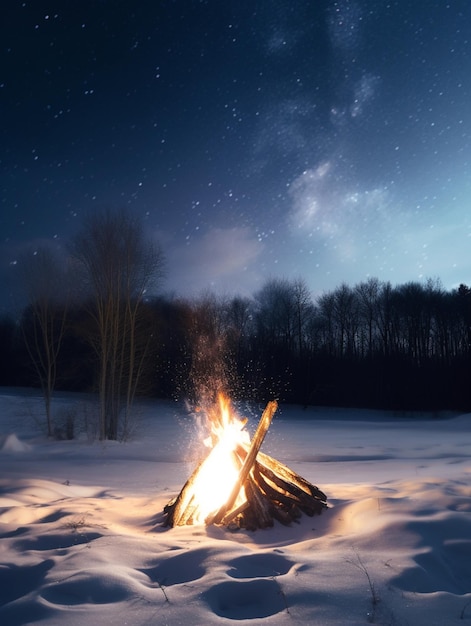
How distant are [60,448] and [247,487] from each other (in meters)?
13.9

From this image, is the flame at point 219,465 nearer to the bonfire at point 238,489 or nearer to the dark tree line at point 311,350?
the bonfire at point 238,489

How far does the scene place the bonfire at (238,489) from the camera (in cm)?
574

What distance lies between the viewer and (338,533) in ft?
17.1

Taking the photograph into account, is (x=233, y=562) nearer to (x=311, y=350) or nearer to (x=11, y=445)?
(x=11, y=445)

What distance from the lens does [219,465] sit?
6.74 meters

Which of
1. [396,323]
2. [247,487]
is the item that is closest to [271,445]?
[247,487]

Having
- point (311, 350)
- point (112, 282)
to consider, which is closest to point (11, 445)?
point (112, 282)

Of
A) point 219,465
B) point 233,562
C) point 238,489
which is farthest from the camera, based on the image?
point 219,465

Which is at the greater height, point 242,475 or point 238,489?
point 242,475

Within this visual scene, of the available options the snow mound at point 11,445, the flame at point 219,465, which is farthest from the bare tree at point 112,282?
the flame at point 219,465

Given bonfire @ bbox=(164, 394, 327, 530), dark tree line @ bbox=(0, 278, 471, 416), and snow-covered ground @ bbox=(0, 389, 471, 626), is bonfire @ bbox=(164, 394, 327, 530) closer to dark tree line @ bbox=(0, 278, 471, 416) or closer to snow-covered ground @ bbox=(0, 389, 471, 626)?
snow-covered ground @ bbox=(0, 389, 471, 626)

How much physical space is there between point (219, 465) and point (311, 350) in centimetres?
3895

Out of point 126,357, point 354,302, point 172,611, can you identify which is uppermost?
point 354,302

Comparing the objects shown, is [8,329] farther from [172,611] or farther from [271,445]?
[172,611]
